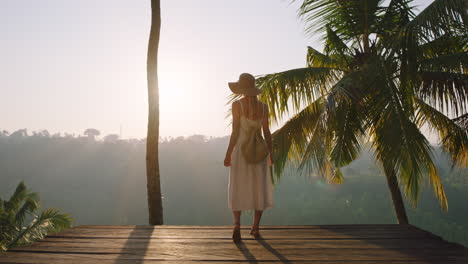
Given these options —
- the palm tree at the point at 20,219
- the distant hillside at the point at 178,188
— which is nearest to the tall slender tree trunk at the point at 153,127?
the palm tree at the point at 20,219

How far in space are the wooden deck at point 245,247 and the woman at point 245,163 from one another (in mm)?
395

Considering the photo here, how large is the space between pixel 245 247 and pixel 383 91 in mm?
3048

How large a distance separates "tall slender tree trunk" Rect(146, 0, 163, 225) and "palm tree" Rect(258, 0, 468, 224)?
202 cm

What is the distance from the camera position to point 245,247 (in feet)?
11.5

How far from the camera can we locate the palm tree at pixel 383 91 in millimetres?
4816

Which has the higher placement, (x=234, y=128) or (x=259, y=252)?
(x=234, y=128)

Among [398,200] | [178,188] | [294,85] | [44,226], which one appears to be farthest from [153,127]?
[178,188]

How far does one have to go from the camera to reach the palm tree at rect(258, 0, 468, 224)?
482 cm

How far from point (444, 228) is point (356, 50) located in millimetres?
61939

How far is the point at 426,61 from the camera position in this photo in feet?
18.3

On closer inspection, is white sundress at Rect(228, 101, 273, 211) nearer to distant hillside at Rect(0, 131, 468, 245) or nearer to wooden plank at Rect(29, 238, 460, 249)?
wooden plank at Rect(29, 238, 460, 249)

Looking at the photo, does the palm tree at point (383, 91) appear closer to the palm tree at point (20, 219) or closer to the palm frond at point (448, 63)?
the palm frond at point (448, 63)

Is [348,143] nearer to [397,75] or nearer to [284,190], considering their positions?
[397,75]

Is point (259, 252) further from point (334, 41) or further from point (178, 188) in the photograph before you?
point (178, 188)
